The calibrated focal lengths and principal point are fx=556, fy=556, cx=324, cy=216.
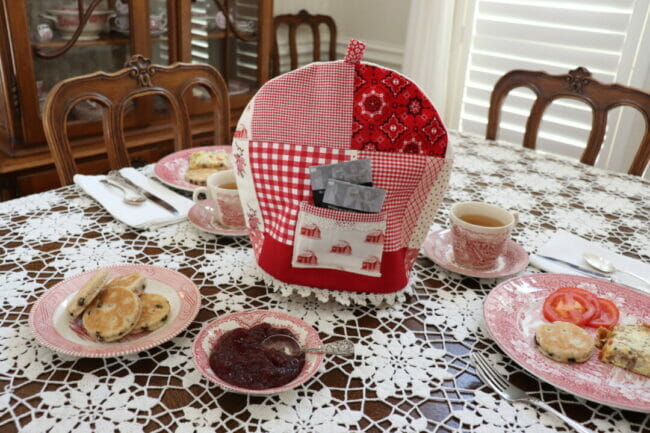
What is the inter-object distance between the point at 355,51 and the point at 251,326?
37 centimetres

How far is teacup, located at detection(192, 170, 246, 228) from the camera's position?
34.6 inches

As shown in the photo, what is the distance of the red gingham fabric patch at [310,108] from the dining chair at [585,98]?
0.94 m

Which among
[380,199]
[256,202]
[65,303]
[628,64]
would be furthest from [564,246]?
[628,64]

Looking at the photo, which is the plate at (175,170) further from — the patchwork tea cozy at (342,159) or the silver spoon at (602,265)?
the silver spoon at (602,265)

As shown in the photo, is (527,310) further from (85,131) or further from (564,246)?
(85,131)

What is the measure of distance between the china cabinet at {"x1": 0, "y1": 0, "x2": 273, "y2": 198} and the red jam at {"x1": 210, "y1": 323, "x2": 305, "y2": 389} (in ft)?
4.53

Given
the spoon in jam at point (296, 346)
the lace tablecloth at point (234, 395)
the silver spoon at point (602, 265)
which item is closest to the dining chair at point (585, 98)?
the lace tablecloth at point (234, 395)

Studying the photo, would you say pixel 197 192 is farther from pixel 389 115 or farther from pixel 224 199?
pixel 389 115

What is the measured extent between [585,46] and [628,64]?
17cm

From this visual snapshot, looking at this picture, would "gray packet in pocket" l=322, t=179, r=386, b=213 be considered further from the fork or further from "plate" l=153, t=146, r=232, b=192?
"plate" l=153, t=146, r=232, b=192

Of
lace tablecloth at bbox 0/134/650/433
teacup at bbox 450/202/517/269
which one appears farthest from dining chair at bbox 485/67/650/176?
teacup at bbox 450/202/517/269

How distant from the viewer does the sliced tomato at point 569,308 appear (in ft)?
2.29

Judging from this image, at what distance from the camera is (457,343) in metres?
0.68

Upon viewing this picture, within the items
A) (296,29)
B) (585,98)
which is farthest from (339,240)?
(296,29)
